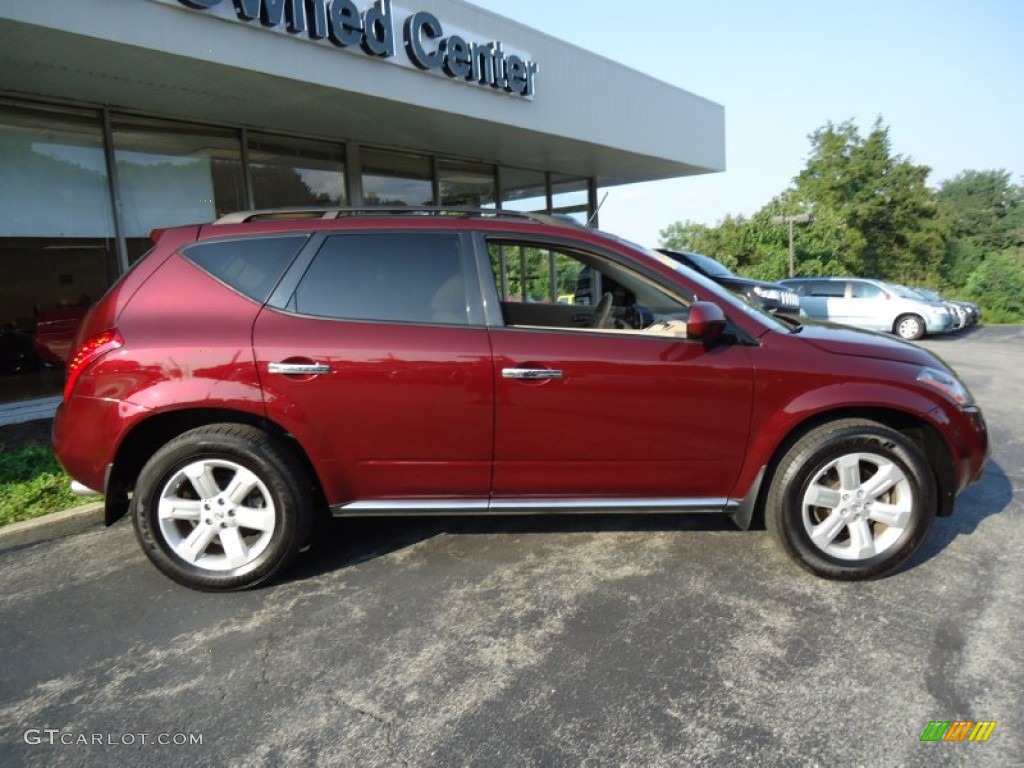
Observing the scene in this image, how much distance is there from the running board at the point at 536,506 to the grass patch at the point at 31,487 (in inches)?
95.9

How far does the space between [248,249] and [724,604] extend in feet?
9.60

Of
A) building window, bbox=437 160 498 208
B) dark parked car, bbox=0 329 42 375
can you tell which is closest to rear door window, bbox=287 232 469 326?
dark parked car, bbox=0 329 42 375

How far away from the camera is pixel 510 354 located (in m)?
3.11

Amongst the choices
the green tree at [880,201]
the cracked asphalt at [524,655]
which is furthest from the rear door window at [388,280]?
the green tree at [880,201]

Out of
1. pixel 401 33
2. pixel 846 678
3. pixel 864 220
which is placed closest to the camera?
pixel 846 678

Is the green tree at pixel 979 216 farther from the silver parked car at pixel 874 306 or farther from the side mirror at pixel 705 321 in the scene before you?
the side mirror at pixel 705 321

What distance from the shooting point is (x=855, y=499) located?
3.12 meters

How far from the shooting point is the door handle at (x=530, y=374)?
122 inches

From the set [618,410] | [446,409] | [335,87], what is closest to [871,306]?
[335,87]

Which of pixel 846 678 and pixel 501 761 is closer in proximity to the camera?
pixel 501 761

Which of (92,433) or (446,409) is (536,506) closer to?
(446,409)

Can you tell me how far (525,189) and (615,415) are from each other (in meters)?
13.3

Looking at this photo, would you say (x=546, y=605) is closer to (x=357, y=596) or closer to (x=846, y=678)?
(x=357, y=596)

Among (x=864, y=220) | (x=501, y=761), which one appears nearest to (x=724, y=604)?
(x=501, y=761)
